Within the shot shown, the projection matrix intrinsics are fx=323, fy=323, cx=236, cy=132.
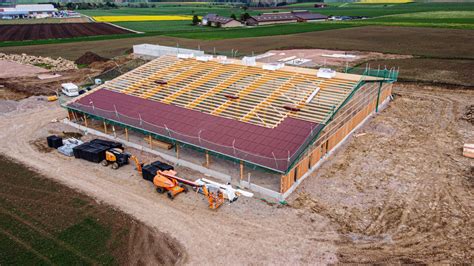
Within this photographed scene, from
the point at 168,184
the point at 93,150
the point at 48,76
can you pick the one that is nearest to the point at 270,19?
the point at 48,76

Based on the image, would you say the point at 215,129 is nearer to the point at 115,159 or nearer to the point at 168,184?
the point at 168,184

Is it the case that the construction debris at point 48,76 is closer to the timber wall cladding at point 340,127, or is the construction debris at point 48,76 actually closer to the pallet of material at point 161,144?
the pallet of material at point 161,144

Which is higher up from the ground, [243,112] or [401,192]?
[243,112]

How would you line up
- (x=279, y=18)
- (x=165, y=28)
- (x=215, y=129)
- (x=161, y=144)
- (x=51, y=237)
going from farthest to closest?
(x=279, y=18) → (x=165, y=28) → (x=161, y=144) → (x=215, y=129) → (x=51, y=237)

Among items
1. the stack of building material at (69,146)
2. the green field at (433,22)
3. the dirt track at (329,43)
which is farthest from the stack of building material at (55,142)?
the green field at (433,22)

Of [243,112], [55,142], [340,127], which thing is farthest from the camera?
[55,142]

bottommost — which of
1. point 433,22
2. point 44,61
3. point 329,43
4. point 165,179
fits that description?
point 165,179

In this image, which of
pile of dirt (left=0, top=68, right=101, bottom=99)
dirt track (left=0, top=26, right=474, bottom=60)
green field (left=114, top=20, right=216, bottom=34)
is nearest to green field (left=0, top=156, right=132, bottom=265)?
pile of dirt (left=0, top=68, right=101, bottom=99)

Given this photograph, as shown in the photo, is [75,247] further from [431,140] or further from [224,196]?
[431,140]

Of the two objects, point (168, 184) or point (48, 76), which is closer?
point (168, 184)
